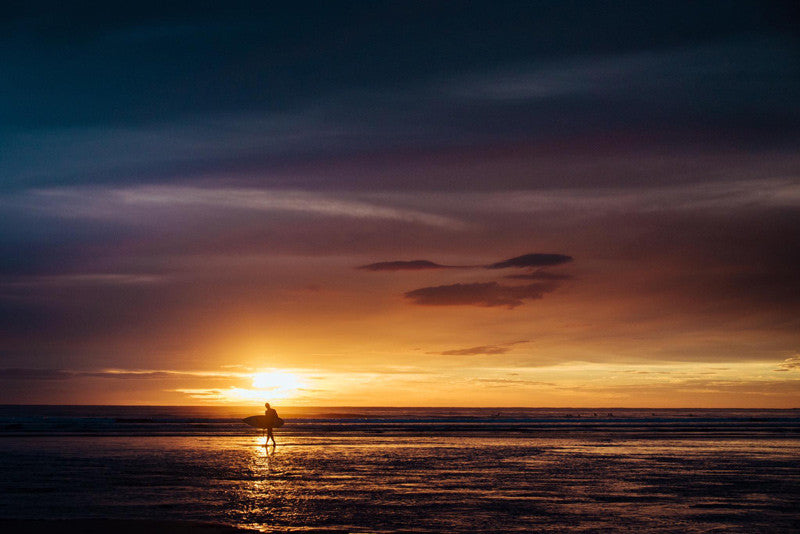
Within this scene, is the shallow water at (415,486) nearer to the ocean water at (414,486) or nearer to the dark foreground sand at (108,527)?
the ocean water at (414,486)

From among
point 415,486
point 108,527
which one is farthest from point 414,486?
point 108,527

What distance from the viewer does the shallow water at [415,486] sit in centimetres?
1811

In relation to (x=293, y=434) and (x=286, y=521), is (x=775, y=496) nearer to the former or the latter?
(x=286, y=521)

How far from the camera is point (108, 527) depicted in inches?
659

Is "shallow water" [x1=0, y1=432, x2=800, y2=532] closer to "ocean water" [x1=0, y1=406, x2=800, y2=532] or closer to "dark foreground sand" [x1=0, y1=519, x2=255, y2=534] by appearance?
"ocean water" [x1=0, y1=406, x2=800, y2=532]

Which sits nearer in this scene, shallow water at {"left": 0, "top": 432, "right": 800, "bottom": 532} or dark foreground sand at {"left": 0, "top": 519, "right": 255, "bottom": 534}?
dark foreground sand at {"left": 0, "top": 519, "right": 255, "bottom": 534}

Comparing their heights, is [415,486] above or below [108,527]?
below

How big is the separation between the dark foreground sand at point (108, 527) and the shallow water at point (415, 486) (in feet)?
2.71

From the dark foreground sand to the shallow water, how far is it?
0.83 m

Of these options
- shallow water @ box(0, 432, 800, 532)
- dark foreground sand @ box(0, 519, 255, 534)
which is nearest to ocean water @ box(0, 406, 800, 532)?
shallow water @ box(0, 432, 800, 532)

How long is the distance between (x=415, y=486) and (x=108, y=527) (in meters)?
10.2

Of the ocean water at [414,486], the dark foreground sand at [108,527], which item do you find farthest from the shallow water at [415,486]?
the dark foreground sand at [108,527]

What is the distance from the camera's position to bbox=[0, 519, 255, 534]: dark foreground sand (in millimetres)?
16312

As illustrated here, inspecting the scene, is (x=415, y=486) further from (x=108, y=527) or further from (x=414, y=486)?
(x=108, y=527)
